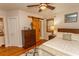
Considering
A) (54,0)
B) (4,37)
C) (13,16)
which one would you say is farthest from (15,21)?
(54,0)

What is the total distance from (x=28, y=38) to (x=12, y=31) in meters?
0.83

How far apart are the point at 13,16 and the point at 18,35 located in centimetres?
91

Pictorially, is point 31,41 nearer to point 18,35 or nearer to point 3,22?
point 18,35

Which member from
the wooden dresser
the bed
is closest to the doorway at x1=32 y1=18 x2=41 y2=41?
the wooden dresser

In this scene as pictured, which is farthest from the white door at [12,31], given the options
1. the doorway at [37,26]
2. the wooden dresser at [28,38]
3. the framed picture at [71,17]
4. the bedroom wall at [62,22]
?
the framed picture at [71,17]

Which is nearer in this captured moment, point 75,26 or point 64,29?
point 75,26

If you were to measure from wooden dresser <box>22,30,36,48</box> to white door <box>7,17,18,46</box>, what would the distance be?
42cm

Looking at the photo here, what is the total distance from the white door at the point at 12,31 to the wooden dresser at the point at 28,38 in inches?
16.5

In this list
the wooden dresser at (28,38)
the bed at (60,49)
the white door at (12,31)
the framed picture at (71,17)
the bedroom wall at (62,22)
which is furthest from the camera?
the white door at (12,31)

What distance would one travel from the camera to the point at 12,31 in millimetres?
4012

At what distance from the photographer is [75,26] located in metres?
3.13

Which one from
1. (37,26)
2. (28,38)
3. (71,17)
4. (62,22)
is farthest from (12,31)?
(71,17)

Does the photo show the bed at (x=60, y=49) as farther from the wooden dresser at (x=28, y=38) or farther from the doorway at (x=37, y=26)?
the doorway at (x=37, y=26)

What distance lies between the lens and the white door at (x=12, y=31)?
3941 mm
